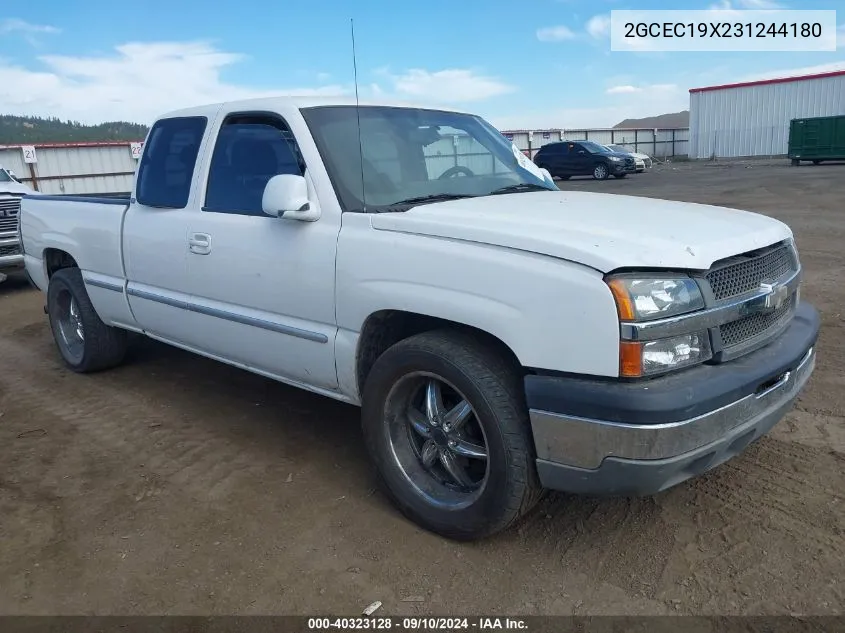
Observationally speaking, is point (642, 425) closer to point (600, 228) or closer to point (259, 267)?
point (600, 228)

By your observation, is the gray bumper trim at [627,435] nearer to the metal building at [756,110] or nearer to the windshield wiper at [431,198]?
the windshield wiper at [431,198]

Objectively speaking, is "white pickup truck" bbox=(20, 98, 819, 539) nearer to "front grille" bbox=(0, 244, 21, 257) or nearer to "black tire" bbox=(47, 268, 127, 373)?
"black tire" bbox=(47, 268, 127, 373)

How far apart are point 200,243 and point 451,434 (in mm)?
1892

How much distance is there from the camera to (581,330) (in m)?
2.48

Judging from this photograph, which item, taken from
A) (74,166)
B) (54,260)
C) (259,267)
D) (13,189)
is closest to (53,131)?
(74,166)

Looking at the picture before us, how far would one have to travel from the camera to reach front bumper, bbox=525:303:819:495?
243 cm

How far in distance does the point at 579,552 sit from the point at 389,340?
4.11 ft

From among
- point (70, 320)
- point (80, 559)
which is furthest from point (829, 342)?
point (70, 320)

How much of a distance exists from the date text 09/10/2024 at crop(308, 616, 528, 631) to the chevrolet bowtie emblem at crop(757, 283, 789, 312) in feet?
5.04

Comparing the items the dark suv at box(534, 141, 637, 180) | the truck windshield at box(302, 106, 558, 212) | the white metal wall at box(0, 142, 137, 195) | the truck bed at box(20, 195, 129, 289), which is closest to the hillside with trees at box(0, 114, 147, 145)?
the white metal wall at box(0, 142, 137, 195)

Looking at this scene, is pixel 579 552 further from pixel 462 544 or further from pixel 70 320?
pixel 70 320

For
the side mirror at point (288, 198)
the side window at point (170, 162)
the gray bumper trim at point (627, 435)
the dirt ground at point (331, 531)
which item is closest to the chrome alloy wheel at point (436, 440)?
the dirt ground at point (331, 531)

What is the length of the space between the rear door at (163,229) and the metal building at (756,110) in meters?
42.2

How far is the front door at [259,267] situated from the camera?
134 inches
